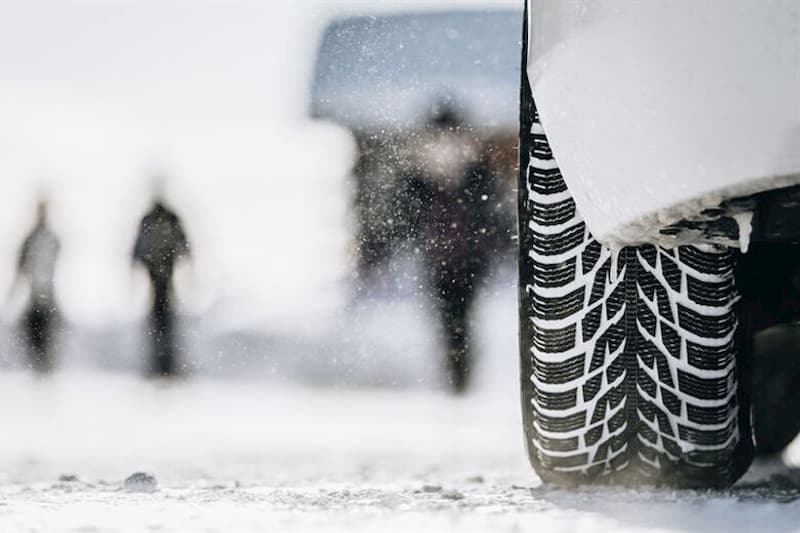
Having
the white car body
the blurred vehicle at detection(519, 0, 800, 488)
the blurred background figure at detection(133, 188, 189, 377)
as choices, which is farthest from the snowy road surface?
the blurred background figure at detection(133, 188, 189, 377)

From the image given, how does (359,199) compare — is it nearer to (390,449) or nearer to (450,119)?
(450,119)

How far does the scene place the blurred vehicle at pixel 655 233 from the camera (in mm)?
1637

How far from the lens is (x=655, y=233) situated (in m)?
1.81

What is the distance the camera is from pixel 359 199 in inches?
364

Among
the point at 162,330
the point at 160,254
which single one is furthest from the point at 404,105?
the point at 162,330

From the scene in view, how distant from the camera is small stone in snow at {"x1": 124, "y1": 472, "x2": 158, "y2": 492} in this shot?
267cm

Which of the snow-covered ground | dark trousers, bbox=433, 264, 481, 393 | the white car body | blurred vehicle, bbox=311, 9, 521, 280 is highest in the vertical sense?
blurred vehicle, bbox=311, 9, 521, 280

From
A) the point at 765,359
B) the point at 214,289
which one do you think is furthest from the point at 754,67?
the point at 214,289

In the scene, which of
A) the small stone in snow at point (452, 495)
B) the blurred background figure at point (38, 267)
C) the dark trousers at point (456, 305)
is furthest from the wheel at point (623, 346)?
the blurred background figure at point (38, 267)

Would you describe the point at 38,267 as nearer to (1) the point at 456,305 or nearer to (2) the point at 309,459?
(1) the point at 456,305

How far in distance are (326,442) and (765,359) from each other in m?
1.42

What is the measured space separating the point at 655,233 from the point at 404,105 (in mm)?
8983

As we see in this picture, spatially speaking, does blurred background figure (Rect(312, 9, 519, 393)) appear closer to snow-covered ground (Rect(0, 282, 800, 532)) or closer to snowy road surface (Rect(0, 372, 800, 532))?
snow-covered ground (Rect(0, 282, 800, 532))

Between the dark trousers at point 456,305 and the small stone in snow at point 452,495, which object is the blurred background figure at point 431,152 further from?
the small stone in snow at point 452,495
